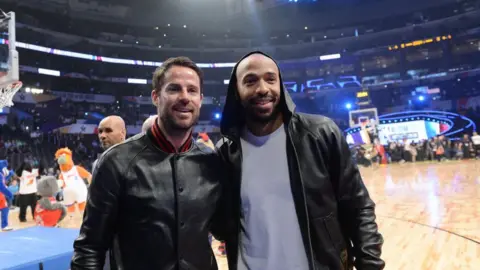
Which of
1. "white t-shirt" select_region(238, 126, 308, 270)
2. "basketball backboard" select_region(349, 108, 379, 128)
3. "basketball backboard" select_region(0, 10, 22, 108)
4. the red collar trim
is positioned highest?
"basketball backboard" select_region(0, 10, 22, 108)

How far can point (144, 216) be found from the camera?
5.08ft

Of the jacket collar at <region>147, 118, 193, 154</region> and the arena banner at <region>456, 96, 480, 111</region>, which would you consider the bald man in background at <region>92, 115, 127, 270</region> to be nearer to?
the jacket collar at <region>147, 118, 193, 154</region>

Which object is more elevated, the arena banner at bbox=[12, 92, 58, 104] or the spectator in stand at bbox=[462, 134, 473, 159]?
the arena banner at bbox=[12, 92, 58, 104]

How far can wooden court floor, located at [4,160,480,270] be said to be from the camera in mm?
4312

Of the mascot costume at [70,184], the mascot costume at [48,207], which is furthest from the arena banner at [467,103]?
the mascot costume at [48,207]

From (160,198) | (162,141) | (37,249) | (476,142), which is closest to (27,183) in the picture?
(37,249)

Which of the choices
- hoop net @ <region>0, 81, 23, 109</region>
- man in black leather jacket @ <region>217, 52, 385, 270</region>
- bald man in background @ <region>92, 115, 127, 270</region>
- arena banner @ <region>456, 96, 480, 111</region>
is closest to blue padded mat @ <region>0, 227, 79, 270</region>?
bald man in background @ <region>92, 115, 127, 270</region>

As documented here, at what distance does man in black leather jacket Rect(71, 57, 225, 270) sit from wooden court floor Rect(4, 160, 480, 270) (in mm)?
3210

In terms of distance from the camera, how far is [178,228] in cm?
155

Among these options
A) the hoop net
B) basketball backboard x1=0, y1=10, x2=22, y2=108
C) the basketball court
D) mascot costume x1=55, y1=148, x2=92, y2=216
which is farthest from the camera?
the hoop net

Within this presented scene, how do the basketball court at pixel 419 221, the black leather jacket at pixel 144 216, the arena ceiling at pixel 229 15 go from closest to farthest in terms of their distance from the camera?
the black leather jacket at pixel 144 216 < the basketball court at pixel 419 221 < the arena ceiling at pixel 229 15

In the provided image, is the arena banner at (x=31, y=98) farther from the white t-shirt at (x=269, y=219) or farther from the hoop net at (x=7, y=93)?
the white t-shirt at (x=269, y=219)

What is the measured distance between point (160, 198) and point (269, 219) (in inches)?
19.4

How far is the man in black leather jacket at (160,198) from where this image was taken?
1.53 meters
